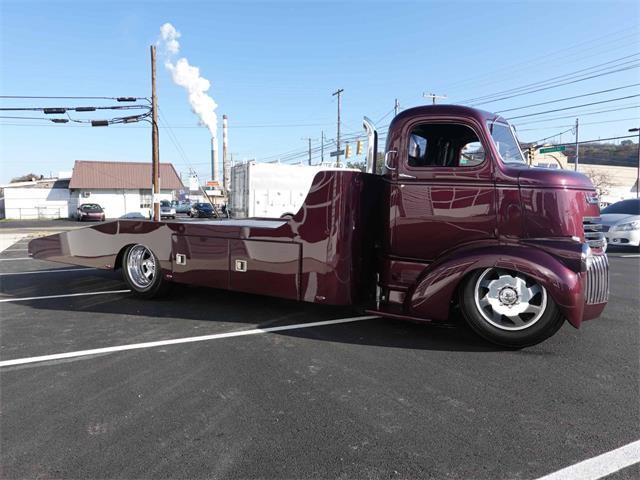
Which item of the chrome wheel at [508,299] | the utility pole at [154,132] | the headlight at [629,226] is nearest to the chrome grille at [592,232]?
the chrome wheel at [508,299]

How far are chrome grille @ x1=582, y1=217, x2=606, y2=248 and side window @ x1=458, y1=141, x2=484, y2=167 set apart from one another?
1.15 metres

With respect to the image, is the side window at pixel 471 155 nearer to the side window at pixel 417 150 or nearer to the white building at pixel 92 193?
the side window at pixel 417 150

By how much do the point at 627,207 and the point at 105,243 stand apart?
14.6 meters

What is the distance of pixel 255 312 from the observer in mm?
5656

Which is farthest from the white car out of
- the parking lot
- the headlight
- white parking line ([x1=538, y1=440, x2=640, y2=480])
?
white parking line ([x1=538, y1=440, x2=640, y2=480])

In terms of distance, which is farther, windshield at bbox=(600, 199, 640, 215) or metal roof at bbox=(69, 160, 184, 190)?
metal roof at bbox=(69, 160, 184, 190)

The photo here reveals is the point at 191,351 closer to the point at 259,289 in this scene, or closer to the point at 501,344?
the point at 259,289

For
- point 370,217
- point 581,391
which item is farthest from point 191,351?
point 581,391

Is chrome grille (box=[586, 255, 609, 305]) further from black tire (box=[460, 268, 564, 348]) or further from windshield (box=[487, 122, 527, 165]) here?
windshield (box=[487, 122, 527, 165])

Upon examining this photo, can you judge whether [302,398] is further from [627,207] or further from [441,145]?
[627,207]

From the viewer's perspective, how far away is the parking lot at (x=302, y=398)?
2459 millimetres

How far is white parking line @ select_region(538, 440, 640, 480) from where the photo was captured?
2301 mm

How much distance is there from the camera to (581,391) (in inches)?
131

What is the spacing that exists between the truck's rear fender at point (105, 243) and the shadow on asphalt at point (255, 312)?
21.2 inches
